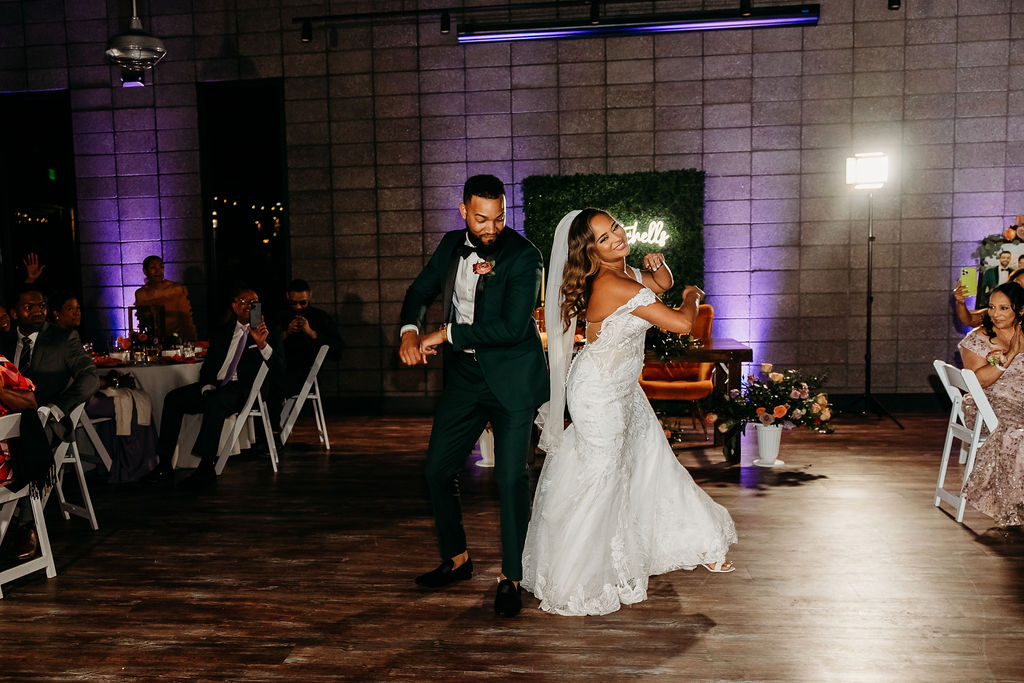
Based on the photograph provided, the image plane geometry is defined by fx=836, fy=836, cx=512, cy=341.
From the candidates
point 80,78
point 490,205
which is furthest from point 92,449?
point 80,78

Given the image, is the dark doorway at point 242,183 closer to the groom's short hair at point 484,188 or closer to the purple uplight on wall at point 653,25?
the purple uplight on wall at point 653,25

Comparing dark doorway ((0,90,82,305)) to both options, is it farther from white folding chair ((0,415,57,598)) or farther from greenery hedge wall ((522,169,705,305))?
white folding chair ((0,415,57,598))

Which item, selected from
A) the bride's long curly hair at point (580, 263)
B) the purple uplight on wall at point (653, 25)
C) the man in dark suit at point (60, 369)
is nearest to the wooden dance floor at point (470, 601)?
the man in dark suit at point (60, 369)

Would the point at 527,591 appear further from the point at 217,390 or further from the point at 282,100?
the point at 282,100

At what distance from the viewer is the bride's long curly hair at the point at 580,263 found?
10.8ft

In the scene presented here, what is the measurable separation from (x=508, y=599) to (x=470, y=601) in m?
0.25

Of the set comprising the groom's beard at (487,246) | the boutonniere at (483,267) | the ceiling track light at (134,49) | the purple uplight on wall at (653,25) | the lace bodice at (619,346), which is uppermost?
the purple uplight on wall at (653,25)

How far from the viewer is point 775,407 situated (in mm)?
5844

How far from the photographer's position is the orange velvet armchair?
20.5ft

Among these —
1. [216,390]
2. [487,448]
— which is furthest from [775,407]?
[216,390]

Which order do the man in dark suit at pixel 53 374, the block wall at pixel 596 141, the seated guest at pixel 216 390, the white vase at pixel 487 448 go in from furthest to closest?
the block wall at pixel 596 141, the white vase at pixel 487 448, the seated guest at pixel 216 390, the man in dark suit at pixel 53 374

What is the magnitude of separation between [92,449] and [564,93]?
5.42 m

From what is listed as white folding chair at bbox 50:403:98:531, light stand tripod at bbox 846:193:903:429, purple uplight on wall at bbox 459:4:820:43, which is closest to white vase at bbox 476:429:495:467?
white folding chair at bbox 50:403:98:531

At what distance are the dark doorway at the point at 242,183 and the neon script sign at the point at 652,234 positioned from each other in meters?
3.70
